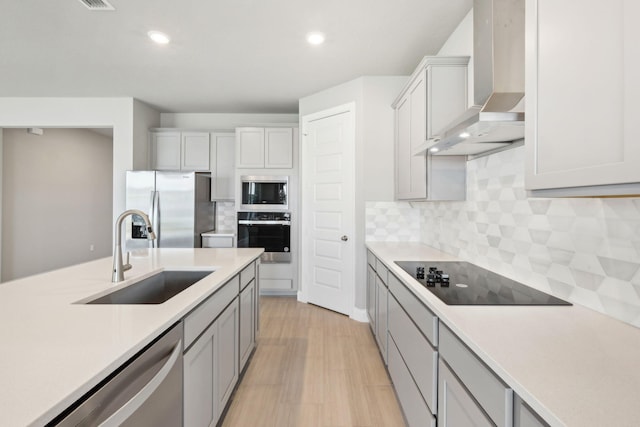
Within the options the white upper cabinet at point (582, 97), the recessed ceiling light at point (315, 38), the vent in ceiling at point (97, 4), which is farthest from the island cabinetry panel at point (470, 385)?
the vent in ceiling at point (97, 4)

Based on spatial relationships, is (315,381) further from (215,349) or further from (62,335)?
(62,335)

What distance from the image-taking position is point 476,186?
2.23 meters

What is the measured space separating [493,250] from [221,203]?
406 cm

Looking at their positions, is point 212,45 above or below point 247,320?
above

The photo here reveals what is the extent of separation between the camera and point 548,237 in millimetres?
1498

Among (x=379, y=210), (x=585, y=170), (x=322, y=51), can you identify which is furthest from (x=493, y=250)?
(x=322, y=51)

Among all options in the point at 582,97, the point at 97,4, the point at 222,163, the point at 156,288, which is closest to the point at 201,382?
the point at 156,288

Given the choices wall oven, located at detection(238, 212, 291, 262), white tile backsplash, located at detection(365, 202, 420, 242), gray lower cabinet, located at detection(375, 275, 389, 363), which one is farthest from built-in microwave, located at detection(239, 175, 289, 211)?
gray lower cabinet, located at detection(375, 275, 389, 363)

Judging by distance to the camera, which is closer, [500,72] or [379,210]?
[500,72]

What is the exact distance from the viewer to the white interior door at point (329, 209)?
11.9ft

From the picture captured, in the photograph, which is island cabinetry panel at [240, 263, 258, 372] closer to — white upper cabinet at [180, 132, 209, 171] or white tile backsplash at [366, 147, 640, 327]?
white tile backsplash at [366, 147, 640, 327]

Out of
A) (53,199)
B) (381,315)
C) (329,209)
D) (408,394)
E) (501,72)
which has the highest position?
(501,72)

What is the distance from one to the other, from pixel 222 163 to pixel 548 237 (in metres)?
4.28

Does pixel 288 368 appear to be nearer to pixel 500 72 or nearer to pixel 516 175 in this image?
pixel 516 175
